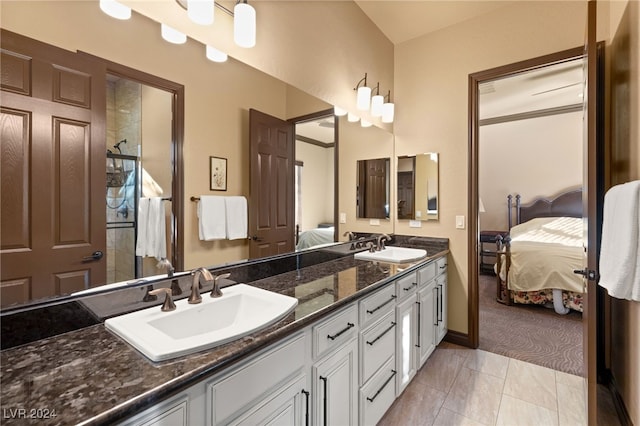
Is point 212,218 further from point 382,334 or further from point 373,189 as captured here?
point 373,189

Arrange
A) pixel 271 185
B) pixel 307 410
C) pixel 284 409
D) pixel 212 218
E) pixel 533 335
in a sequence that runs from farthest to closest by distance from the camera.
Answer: pixel 533 335 < pixel 271 185 < pixel 212 218 < pixel 307 410 < pixel 284 409

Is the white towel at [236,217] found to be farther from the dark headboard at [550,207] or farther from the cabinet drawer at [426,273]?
the dark headboard at [550,207]

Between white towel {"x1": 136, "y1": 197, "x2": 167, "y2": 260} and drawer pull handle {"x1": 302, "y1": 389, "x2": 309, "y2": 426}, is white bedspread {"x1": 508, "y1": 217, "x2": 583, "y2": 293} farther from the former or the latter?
white towel {"x1": 136, "y1": 197, "x2": 167, "y2": 260}

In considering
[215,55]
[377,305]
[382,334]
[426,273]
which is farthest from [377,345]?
[215,55]

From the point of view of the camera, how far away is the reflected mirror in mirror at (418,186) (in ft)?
9.17

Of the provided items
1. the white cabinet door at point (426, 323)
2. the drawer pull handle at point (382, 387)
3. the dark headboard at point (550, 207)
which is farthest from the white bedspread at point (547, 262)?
the drawer pull handle at point (382, 387)

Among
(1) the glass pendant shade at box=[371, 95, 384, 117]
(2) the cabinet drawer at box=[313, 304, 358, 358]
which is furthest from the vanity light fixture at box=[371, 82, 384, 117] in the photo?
(2) the cabinet drawer at box=[313, 304, 358, 358]

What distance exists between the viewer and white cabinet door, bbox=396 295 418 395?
1.79 m

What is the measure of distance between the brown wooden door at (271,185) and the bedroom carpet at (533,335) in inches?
86.5

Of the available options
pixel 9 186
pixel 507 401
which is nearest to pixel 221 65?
pixel 9 186

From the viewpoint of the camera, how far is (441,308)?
8.28ft

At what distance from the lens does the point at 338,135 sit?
7.80 ft

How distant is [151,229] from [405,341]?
1.64m

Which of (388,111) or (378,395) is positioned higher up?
(388,111)
